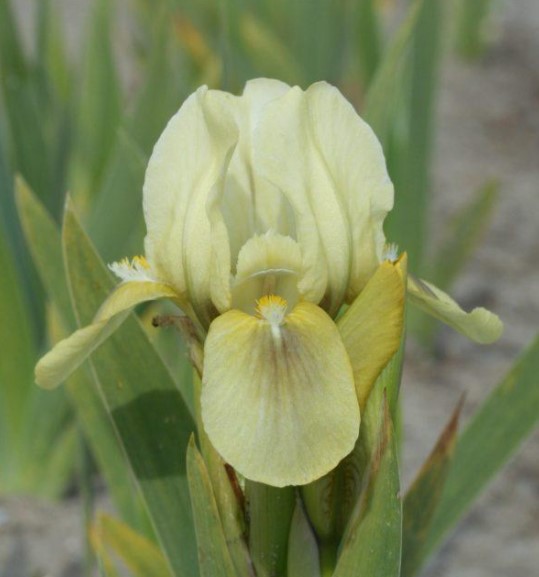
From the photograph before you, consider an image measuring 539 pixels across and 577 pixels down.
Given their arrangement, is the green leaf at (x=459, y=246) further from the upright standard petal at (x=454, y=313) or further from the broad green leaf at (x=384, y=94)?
the upright standard petal at (x=454, y=313)

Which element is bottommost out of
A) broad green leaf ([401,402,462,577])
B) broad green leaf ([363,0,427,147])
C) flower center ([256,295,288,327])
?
broad green leaf ([401,402,462,577])

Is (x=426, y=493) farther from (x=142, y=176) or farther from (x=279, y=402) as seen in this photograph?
(x=142, y=176)

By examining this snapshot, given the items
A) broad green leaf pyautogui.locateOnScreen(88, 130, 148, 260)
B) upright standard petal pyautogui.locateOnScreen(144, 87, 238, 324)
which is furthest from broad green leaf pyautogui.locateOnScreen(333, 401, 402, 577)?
broad green leaf pyautogui.locateOnScreen(88, 130, 148, 260)

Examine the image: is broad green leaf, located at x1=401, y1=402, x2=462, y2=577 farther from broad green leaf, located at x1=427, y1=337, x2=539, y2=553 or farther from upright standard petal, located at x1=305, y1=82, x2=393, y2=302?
upright standard petal, located at x1=305, y1=82, x2=393, y2=302

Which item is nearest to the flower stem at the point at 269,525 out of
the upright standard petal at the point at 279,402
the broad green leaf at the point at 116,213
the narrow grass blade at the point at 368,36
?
the upright standard petal at the point at 279,402

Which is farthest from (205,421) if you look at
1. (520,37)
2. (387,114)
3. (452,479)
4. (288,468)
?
(520,37)

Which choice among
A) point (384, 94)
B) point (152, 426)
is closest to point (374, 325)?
point (152, 426)
